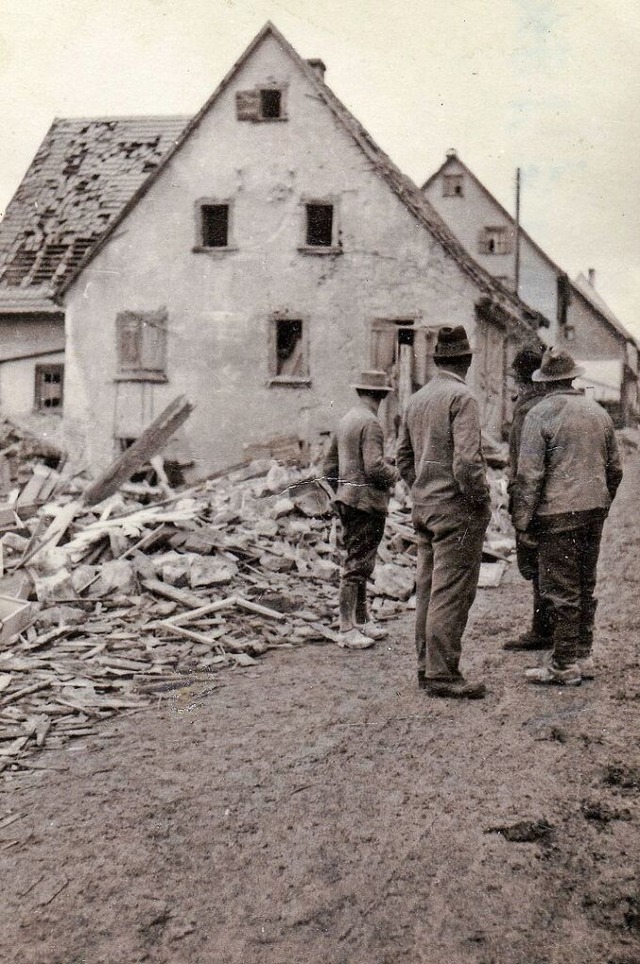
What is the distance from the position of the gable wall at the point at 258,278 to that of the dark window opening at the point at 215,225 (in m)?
0.35

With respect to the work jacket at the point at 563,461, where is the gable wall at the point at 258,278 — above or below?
above

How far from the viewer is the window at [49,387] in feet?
67.2

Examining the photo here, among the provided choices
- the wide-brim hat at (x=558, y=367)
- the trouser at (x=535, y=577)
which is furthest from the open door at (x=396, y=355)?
the wide-brim hat at (x=558, y=367)

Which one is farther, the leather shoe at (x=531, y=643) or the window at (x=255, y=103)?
the window at (x=255, y=103)

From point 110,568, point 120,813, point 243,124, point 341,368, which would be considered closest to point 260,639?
point 110,568

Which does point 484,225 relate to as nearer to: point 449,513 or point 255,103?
point 255,103

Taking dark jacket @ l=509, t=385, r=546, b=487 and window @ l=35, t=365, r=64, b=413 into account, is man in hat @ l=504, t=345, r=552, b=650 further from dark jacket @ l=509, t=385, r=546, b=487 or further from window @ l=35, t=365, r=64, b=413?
window @ l=35, t=365, r=64, b=413

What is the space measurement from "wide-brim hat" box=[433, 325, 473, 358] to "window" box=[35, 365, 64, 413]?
16626 millimetres

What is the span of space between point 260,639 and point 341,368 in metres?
12.5

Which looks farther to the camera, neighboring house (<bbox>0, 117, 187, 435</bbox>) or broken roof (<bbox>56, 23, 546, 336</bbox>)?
neighboring house (<bbox>0, 117, 187, 435</bbox>)

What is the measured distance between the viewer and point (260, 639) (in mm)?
7082

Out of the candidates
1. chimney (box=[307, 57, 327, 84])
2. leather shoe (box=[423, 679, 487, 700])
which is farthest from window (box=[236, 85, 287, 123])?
leather shoe (box=[423, 679, 487, 700])

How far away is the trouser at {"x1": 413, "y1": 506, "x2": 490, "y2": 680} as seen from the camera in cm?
523

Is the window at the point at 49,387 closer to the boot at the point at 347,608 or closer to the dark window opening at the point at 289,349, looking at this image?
the dark window opening at the point at 289,349
